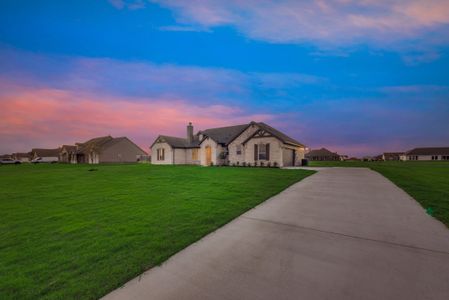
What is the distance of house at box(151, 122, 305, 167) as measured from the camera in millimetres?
22906

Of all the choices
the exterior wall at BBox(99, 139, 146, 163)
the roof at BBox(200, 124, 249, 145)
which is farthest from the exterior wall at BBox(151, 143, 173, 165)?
the exterior wall at BBox(99, 139, 146, 163)

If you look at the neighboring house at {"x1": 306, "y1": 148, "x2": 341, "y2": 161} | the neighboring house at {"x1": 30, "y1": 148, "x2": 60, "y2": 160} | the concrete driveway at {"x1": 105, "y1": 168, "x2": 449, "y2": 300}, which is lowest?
the concrete driveway at {"x1": 105, "y1": 168, "x2": 449, "y2": 300}

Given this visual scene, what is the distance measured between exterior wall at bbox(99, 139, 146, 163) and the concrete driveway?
48393 mm

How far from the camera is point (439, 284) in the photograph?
243 cm

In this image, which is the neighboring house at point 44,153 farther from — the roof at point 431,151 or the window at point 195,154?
the roof at point 431,151

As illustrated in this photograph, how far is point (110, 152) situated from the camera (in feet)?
147

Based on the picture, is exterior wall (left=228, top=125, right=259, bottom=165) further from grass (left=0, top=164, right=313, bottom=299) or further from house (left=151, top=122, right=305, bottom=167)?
grass (left=0, top=164, right=313, bottom=299)

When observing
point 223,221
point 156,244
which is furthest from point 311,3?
point 156,244

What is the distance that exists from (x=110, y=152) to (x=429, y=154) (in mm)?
117384

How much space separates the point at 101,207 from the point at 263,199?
5.78m

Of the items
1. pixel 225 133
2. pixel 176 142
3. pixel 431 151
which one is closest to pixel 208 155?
pixel 225 133

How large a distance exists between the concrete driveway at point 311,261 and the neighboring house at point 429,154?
106721 mm

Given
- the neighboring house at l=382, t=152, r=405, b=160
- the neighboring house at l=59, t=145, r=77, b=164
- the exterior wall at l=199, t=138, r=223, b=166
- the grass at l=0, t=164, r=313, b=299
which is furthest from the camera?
the neighboring house at l=382, t=152, r=405, b=160

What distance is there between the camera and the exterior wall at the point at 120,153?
44.2 meters
